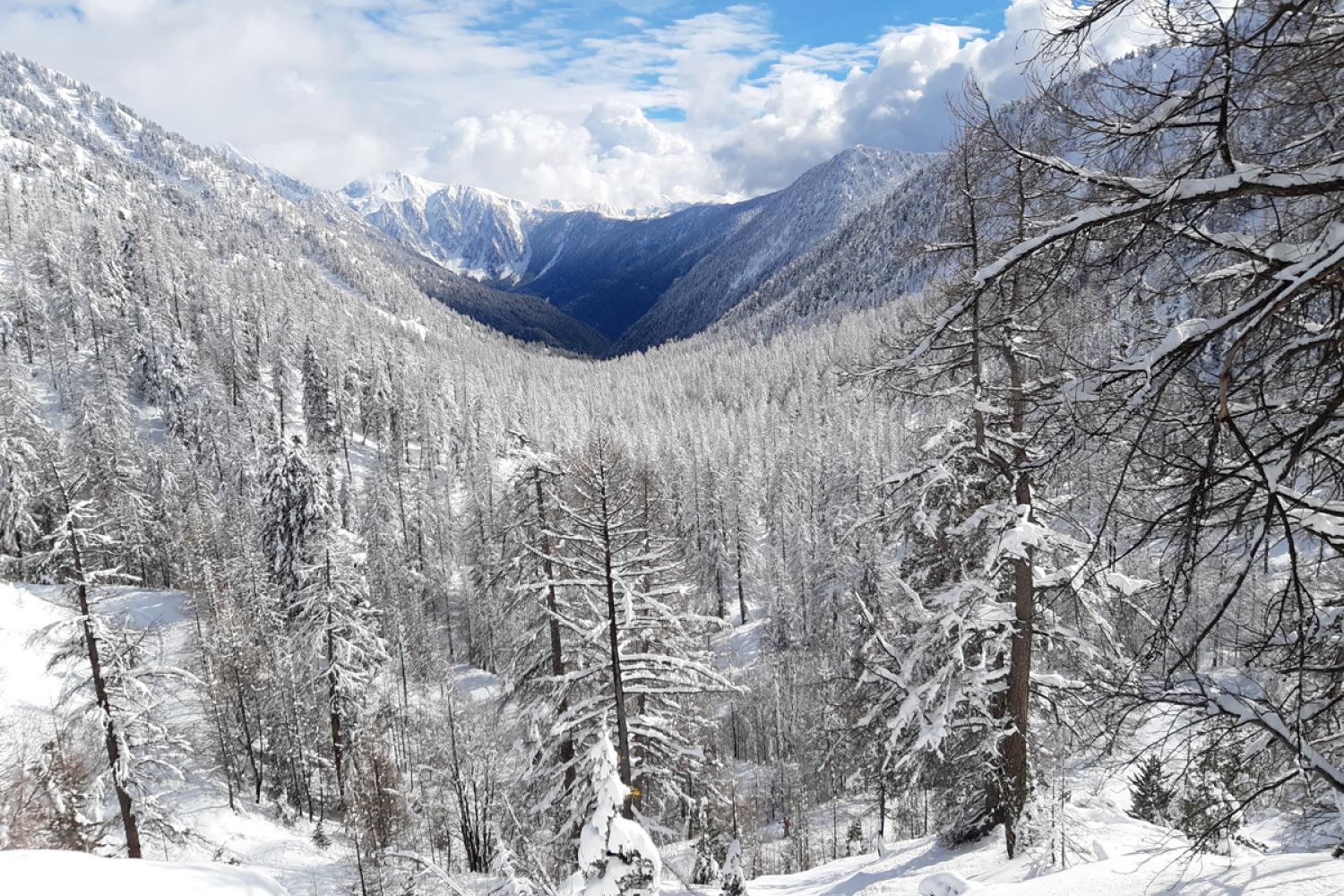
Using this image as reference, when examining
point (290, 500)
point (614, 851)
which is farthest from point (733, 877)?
point (290, 500)

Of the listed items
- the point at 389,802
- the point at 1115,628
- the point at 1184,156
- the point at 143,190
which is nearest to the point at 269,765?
the point at 389,802

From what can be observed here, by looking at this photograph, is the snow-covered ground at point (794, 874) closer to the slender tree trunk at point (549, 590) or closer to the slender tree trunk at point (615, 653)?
the slender tree trunk at point (615, 653)

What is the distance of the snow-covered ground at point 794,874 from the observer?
3.69 metres

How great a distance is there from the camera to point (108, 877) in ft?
11.7

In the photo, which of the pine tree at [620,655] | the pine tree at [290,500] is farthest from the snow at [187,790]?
the pine tree at [620,655]

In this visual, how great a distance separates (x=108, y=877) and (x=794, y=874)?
44.4 ft

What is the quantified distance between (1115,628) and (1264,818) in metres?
6.47

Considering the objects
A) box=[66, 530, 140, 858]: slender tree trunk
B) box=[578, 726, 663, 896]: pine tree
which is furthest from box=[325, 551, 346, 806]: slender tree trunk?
box=[578, 726, 663, 896]: pine tree

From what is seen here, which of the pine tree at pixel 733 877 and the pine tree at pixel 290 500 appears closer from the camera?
the pine tree at pixel 733 877

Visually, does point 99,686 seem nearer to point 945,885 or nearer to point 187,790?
point 187,790

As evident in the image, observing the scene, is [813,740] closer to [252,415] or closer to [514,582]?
[514,582]

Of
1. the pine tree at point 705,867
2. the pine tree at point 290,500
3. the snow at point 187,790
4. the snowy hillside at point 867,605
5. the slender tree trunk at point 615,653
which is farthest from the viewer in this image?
the pine tree at point 290,500

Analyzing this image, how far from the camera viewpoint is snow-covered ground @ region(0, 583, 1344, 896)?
3.69 metres

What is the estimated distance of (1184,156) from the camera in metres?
3.34
